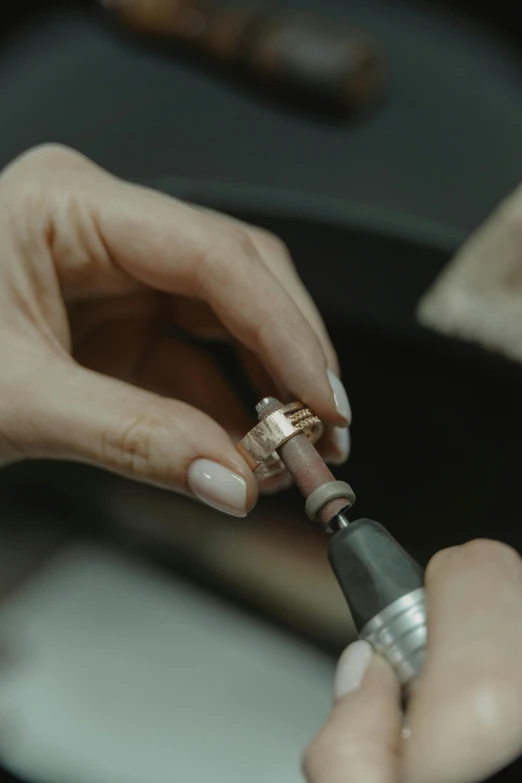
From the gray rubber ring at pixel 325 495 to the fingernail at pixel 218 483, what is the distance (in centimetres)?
8

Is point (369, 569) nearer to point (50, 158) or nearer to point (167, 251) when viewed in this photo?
point (167, 251)

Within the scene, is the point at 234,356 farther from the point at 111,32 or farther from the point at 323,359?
the point at 111,32

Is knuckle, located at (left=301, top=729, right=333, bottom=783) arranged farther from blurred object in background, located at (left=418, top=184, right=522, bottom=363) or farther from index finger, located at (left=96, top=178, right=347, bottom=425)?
blurred object in background, located at (left=418, top=184, right=522, bottom=363)

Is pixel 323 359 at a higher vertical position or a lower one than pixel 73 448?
higher

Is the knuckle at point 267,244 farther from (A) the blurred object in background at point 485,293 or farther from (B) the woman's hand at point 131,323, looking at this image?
(A) the blurred object in background at point 485,293

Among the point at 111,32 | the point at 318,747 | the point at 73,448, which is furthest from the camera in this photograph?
the point at 111,32

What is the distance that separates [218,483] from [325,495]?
0.10 meters

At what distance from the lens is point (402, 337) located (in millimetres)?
763

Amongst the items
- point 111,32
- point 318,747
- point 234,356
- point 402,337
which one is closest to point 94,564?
point 234,356

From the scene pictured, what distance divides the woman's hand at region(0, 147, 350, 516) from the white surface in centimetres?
30

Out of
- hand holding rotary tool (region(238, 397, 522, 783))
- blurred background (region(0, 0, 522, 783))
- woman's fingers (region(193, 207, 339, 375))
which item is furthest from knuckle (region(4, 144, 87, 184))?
hand holding rotary tool (region(238, 397, 522, 783))

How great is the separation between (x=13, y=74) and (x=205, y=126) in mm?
283

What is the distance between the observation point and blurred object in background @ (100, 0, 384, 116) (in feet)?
2.98

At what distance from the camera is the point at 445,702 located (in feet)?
1.19
